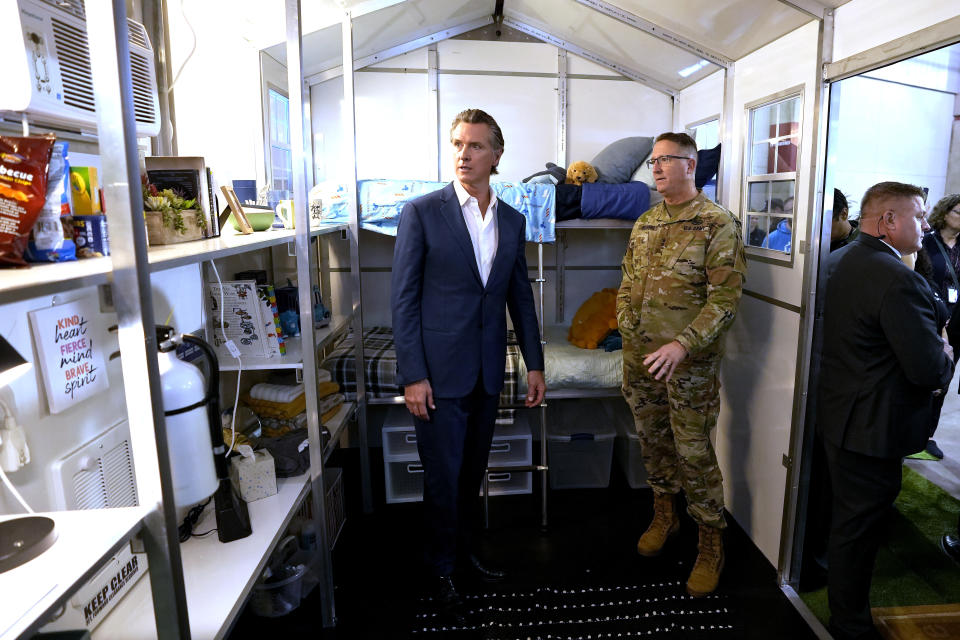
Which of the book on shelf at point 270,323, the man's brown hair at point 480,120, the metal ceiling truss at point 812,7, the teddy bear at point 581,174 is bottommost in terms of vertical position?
the book on shelf at point 270,323

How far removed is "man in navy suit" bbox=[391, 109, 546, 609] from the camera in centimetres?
227

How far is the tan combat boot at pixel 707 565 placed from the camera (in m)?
2.56

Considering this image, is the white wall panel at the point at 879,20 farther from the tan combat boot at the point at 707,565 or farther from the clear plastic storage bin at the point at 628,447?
the clear plastic storage bin at the point at 628,447

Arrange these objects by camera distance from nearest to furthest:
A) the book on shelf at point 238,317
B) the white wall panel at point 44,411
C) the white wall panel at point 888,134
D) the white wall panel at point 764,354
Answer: the white wall panel at point 44,411 < the book on shelf at point 238,317 < the white wall panel at point 764,354 < the white wall panel at point 888,134

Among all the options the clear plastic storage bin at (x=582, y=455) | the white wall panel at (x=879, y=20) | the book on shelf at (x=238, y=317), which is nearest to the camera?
the white wall panel at (x=879, y=20)

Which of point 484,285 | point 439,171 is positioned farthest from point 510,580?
point 439,171

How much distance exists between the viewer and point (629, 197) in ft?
11.0

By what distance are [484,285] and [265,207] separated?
863mm

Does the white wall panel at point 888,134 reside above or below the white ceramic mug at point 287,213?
above

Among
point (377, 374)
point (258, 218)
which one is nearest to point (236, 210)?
point (258, 218)

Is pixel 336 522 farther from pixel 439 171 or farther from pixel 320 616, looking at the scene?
pixel 439 171

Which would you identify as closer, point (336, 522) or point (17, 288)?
point (17, 288)

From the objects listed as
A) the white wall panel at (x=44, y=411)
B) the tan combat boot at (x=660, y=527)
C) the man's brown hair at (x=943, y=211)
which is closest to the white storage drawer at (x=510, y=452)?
the tan combat boot at (x=660, y=527)

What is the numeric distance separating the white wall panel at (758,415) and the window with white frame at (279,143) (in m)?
2.43
